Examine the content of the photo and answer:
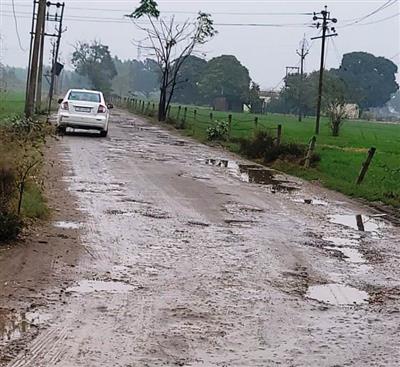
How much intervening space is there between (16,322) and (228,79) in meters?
93.4

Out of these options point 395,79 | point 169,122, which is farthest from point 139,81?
point 169,122

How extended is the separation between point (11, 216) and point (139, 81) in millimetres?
149994

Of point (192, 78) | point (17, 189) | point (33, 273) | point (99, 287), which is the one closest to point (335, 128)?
point (17, 189)

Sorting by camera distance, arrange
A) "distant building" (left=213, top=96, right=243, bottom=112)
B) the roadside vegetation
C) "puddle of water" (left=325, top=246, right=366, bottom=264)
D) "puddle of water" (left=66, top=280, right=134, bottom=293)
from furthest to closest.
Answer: "distant building" (left=213, top=96, right=243, bottom=112) → "puddle of water" (left=325, top=246, right=366, bottom=264) → the roadside vegetation → "puddle of water" (left=66, top=280, right=134, bottom=293)

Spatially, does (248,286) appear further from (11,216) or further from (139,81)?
(139,81)

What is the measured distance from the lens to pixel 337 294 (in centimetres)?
730

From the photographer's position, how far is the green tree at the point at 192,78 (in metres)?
102

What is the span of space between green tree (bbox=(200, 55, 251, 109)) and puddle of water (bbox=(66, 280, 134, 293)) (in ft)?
298

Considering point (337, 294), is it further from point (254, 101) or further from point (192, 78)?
point (192, 78)

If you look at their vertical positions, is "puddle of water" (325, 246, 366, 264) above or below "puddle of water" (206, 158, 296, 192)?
below

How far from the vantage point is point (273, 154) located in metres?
22.3

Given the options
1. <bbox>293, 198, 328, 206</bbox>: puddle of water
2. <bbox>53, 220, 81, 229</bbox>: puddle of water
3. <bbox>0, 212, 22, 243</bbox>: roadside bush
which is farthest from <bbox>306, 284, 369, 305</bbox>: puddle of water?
<bbox>293, 198, 328, 206</bbox>: puddle of water

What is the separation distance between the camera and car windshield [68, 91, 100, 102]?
2691 centimetres

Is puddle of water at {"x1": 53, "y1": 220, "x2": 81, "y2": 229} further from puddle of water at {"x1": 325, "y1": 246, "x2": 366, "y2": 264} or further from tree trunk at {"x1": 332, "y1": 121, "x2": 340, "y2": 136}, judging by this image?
tree trunk at {"x1": 332, "y1": 121, "x2": 340, "y2": 136}
